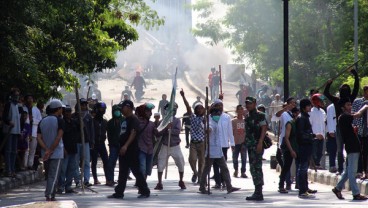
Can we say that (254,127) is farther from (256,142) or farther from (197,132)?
(197,132)

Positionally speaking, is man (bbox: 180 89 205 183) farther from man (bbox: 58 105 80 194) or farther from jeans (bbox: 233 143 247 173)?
jeans (bbox: 233 143 247 173)

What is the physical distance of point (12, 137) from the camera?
79.2 ft

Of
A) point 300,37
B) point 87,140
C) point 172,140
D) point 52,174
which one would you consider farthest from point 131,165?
point 300,37

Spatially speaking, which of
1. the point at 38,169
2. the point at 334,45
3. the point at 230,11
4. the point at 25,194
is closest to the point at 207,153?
the point at 25,194

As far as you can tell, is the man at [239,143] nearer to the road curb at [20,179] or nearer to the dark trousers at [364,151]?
the road curb at [20,179]

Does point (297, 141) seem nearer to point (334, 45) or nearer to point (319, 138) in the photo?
point (319, 138)

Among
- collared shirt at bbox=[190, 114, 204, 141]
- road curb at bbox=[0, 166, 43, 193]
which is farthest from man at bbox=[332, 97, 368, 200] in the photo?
road curb at bbox=[0, 166, 43, 193]

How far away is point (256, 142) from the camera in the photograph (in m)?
19.5

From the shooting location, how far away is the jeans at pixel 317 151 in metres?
25.4

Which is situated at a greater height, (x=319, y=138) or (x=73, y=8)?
(x=73, y=8)

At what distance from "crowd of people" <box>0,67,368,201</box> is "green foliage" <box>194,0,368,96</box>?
1802 centimetres

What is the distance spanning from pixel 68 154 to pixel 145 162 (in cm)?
137

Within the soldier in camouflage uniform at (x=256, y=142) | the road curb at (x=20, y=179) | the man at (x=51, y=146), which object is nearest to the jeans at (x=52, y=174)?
the man at (x=51, y=146)

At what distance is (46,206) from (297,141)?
7109mm
